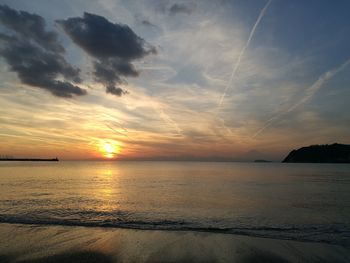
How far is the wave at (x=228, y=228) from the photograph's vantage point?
A: 16172mm

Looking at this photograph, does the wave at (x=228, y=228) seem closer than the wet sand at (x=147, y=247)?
No

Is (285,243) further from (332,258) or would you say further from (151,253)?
(151,253)

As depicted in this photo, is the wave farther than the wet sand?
Yes

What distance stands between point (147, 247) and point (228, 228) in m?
7.20

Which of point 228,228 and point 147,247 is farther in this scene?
point 228,228

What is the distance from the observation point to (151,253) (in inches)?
467

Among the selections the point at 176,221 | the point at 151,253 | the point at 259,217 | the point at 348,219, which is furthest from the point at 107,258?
the point at 348,219

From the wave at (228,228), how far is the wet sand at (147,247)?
4.65 ft

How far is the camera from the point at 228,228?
1797 cm

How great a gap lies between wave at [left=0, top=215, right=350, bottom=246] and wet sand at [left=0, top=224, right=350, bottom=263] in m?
1.42

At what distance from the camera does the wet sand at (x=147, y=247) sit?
37.1ft

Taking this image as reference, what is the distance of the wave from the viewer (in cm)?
1617

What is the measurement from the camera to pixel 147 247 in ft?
41.9

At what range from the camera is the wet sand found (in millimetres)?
11297
